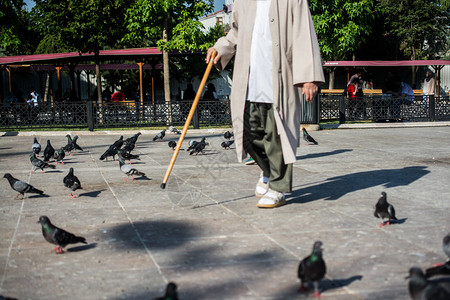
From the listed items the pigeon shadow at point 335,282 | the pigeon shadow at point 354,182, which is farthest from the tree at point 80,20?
the pigeon shadow at point 335,282

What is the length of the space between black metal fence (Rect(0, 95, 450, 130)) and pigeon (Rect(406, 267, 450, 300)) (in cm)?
1485

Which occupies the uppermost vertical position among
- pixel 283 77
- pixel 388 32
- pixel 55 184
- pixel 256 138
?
pixel 388 32

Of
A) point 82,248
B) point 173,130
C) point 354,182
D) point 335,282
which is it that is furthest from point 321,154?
point 335,282

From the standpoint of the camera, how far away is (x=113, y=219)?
15.4ft

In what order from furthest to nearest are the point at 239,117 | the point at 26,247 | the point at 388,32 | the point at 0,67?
the point at 388,32 → the point at 0,67 → the point at 239,117 → the point at 26,247

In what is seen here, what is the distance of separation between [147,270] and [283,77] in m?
2.50

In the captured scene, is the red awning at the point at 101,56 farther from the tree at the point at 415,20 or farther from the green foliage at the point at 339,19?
the tree at the point at 415,20

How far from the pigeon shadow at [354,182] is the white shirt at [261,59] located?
119cm

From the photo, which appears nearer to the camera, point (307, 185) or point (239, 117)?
point (239, 117)

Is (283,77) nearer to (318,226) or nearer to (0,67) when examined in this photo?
(318,226)

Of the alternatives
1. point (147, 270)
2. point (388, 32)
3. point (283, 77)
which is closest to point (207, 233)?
point (147, 270)

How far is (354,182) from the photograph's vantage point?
6.53 m

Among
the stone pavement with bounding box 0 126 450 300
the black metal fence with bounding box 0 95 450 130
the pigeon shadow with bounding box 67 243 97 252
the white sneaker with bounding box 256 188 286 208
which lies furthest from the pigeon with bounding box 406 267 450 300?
the black metal fence with bounding box 0 95 450 130

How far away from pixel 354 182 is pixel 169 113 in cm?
A: 1274
